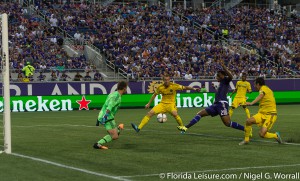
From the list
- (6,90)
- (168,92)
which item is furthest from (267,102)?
(6,90)

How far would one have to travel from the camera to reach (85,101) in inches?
1647

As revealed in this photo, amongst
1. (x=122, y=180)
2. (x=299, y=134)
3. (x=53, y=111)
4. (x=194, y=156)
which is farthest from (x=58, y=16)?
(x=122, y=180)

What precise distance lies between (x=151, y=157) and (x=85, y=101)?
27.6 m

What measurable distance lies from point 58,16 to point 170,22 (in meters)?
10.9

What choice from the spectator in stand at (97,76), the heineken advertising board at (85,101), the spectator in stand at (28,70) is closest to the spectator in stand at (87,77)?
the spectator in stand at (97,76)

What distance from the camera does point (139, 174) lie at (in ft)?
38.9

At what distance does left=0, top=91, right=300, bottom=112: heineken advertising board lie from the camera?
131 ft

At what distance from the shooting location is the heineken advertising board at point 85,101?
40.0 meters

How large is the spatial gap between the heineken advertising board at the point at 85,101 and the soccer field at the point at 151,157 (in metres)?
17.8

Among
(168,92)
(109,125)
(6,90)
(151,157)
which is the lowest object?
(151,157)

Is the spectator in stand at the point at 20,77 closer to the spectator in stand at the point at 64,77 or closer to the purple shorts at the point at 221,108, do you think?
the spectator in stand at the point at 64,77

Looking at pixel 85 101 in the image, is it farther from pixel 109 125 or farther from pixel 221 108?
pixel 109 125

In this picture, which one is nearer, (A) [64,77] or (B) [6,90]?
(B) [6,90]

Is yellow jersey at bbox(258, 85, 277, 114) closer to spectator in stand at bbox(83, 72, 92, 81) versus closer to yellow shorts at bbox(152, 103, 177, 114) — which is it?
yellow shorts at bbox(152, 103, 177, 114)
